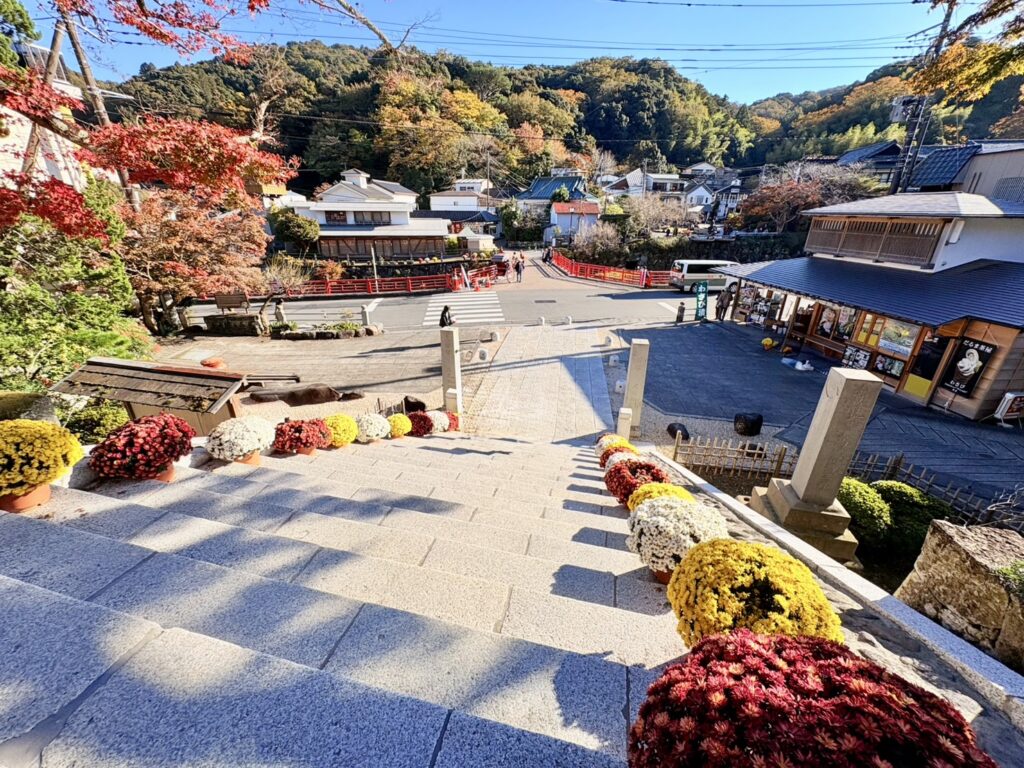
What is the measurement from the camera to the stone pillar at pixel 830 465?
4.41 meters

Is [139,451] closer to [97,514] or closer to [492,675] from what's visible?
[97,514]

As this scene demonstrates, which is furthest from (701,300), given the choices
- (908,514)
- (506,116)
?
(506,116)

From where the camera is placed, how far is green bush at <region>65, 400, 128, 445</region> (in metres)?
6.57

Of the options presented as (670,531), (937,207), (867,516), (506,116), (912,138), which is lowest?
(867,516)

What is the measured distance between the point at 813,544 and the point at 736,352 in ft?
37.8

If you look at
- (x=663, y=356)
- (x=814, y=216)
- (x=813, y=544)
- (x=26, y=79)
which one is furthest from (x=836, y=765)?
(x=814, y=216)

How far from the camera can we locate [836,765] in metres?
1.11

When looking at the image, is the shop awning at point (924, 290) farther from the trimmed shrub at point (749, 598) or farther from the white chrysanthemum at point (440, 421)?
the white chrysanthemum at point (440, 421)

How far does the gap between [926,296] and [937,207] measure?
2.74 meters

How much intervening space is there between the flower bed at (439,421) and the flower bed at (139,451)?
502 centimetres

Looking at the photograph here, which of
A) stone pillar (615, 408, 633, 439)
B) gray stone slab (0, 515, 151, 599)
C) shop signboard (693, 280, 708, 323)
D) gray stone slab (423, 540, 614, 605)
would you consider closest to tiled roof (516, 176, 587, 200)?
shop signboard (693, 280, 708, 323)

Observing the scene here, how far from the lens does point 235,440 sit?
15.8ft

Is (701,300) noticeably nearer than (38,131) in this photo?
No

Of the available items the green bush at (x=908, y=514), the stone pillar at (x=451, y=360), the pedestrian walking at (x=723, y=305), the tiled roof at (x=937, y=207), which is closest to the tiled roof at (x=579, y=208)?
the pedestrian walking at (x=723, y=305)
